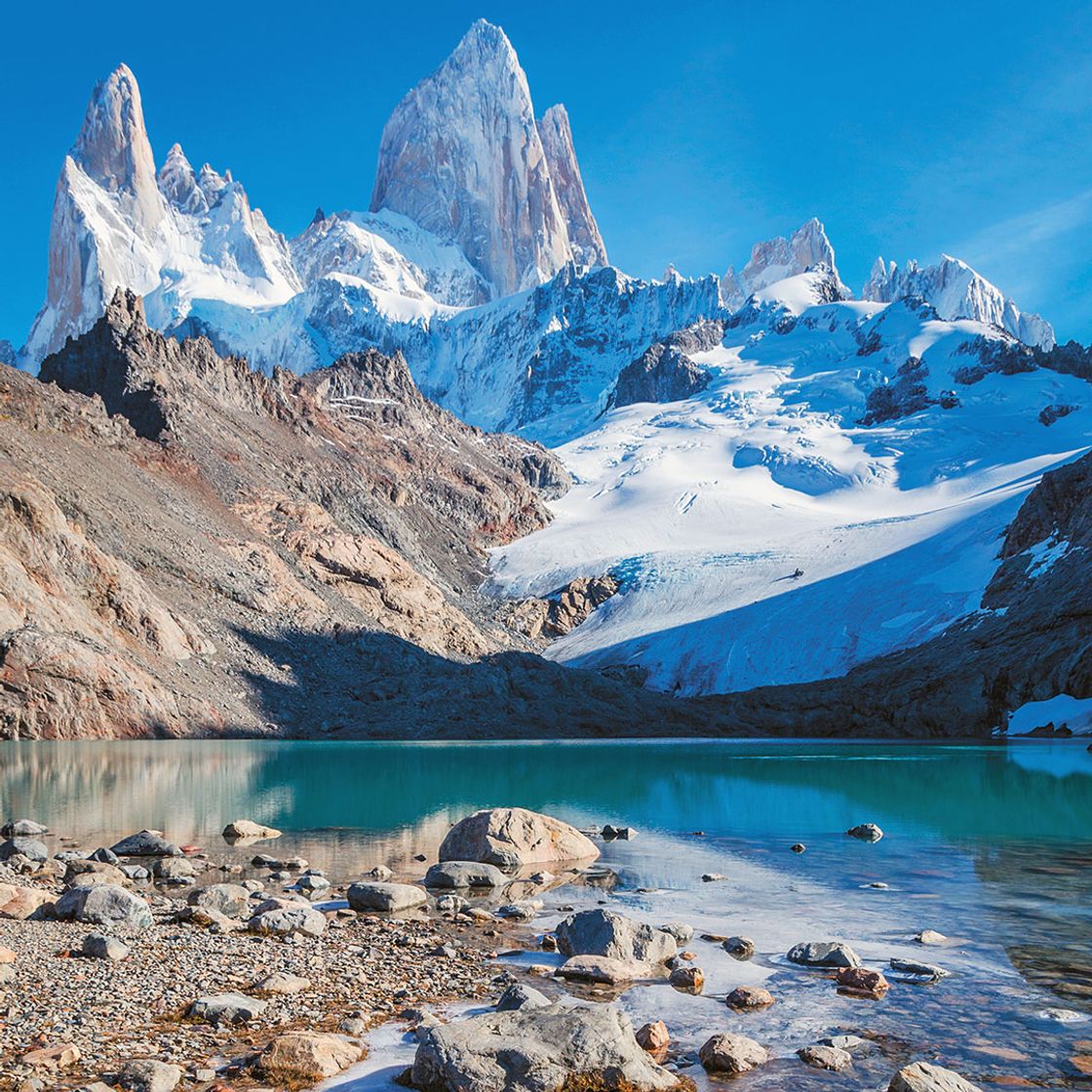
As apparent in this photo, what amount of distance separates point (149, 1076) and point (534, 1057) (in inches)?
111

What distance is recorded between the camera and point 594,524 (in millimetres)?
168250

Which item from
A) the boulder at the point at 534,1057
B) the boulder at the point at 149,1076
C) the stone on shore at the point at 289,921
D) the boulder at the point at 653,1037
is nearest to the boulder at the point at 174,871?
the stone on shore at the point at 289,921

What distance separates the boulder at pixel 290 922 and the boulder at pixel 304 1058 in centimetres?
481

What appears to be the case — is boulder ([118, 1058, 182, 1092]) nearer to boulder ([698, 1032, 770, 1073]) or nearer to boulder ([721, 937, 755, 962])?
boulder ([698, 1032, 770, 1073])

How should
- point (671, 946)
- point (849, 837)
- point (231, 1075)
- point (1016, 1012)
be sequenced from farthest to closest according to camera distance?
point (849, 837) → point (671, 946) → point (1016, 1012) → point (231, 1075)

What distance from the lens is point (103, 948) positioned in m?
11.9

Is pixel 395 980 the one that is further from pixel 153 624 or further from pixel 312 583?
pixel 312 583

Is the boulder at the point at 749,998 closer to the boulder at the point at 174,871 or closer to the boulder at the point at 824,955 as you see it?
the boulder at the point at 824,955

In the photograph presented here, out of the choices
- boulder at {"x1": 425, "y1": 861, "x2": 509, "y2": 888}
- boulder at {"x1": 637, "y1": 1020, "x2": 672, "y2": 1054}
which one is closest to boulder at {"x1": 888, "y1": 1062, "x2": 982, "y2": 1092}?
boulder at {"x1": 637, "y1": 1020, "x2": 672, "y2": 1054}

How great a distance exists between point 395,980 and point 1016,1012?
6206 mm

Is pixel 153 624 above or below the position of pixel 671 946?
above

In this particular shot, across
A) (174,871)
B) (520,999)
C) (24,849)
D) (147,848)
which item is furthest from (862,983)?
(24,849)

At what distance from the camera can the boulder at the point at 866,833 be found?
2420 centimetres

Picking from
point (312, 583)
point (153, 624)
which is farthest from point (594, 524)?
point (153, 624)
